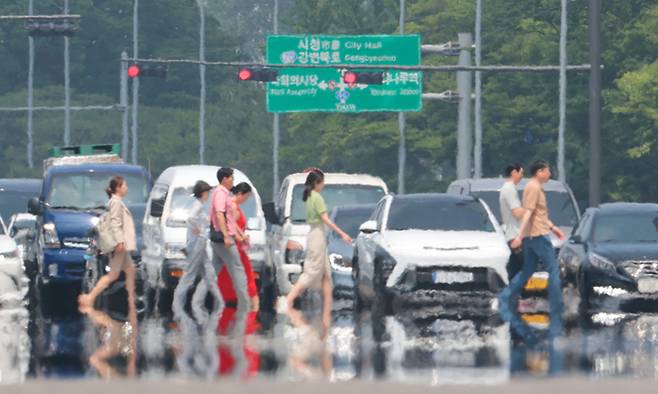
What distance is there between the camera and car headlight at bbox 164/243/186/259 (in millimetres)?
28891

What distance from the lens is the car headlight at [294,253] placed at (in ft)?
100

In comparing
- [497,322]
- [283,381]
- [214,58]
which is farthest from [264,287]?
[214,58]

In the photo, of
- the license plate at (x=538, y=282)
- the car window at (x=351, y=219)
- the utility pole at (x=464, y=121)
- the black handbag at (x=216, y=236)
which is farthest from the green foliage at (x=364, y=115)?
the black handbag at (x=216, y=236)

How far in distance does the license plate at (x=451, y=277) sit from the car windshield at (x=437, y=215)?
48.8 inches

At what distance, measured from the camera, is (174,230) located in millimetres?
29078

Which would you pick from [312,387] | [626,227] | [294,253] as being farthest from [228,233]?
[312,387]

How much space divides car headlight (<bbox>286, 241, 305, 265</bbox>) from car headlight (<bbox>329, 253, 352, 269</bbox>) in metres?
0.40

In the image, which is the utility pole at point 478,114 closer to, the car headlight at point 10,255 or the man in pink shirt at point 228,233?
the man in pink shirt at point 228,233

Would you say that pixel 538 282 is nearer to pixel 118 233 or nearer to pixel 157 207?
pixel 157 207

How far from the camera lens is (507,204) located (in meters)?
27.2

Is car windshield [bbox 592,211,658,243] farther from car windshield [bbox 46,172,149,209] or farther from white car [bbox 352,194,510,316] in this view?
car windshield [bbox 46,172,149,209]

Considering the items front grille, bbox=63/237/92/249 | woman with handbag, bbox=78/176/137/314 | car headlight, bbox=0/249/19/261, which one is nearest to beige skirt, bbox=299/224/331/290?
woman with handbag, bbox=78/176/137/314

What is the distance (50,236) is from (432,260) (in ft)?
21.9

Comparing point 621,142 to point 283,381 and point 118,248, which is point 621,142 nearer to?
point 118,248
